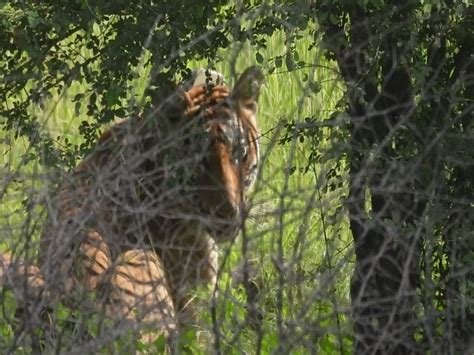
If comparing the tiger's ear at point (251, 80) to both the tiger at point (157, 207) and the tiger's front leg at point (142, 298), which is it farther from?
the tiger's front leg at point (142, 298)

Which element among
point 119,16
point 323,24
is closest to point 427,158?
point 323,24

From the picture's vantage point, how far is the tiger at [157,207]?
3422mm

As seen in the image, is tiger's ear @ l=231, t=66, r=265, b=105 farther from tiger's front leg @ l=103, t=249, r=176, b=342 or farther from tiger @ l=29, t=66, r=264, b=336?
tiger's front leg @ l=103, t=249, r=176, b=342

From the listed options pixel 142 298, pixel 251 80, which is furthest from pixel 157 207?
pixel 251 80

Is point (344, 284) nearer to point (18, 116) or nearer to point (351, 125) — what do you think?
point (351, 125)

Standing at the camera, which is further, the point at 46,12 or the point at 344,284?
the point at 344,284

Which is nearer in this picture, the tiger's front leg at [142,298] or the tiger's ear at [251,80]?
the tiger's front leg at [142,298]

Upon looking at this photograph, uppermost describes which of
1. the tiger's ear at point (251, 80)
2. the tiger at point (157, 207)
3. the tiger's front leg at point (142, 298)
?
the tiger's ear at point (251, 80)

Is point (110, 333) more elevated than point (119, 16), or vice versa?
point (119, 16)

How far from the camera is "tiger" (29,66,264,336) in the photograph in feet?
11.2

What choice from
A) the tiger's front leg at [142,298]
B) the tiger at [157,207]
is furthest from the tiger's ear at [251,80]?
the tiger's front leg at [142,298]

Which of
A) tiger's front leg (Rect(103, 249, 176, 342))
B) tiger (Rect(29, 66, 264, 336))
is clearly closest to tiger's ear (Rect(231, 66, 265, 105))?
tiger (Rect(29, 66, 264, 336))

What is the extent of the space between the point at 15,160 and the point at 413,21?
312 centimetres

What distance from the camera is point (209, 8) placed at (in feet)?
16.5
